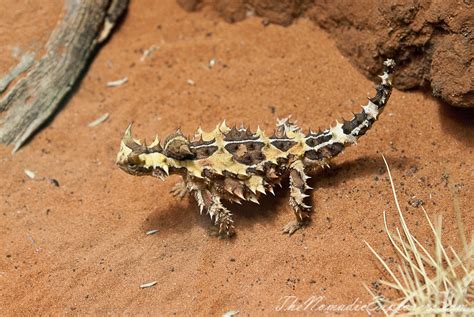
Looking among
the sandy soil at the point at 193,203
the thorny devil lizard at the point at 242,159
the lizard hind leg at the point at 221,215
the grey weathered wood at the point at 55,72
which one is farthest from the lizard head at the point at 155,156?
the grey weathered wood at the point at 55,72

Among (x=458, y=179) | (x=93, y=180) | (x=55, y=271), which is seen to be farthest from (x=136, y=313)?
(x=458, y=179)

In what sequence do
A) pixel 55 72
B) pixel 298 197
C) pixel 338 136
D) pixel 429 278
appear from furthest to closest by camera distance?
pixel 55 72
pixel 338 136
pixel 298 197
pixel 429 278

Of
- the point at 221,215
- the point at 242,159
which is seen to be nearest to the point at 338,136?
the point at 242,159

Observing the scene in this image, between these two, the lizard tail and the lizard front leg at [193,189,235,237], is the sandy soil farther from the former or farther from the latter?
the lizard tail

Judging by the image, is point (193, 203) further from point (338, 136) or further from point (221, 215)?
point (338, 136)

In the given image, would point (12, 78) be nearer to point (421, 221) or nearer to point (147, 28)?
point (147, 28)

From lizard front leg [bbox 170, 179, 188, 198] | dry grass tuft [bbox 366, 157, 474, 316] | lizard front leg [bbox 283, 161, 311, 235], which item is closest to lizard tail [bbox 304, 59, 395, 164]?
lizard front leg [bbox 283, 161, 311, 235]
